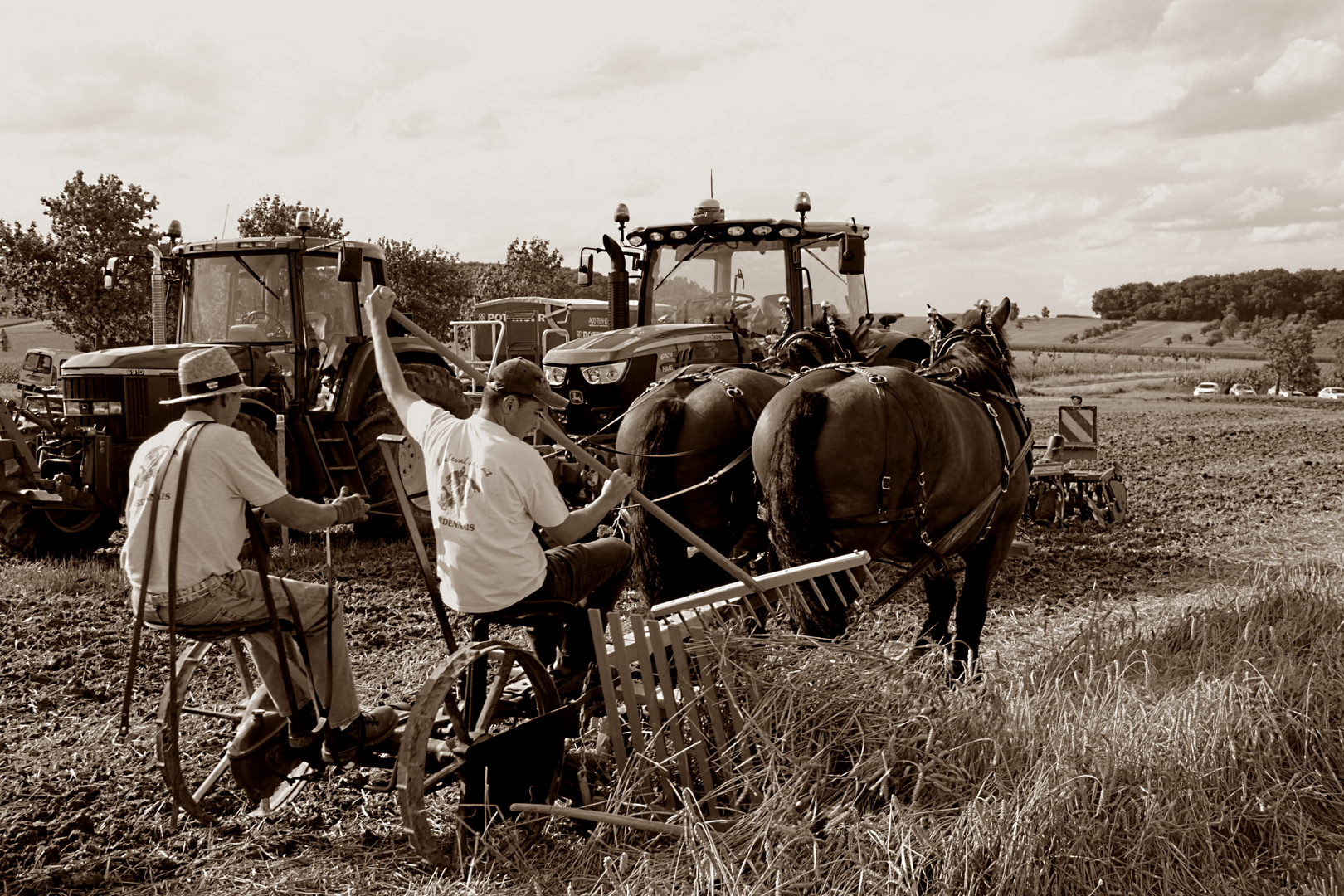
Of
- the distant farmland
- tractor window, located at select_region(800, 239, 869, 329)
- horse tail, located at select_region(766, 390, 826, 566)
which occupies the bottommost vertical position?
horse tail, located at select_region(766, 390, 826, 566)

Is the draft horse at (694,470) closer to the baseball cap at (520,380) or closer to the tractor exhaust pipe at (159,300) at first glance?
the baseball cap at (520,380)

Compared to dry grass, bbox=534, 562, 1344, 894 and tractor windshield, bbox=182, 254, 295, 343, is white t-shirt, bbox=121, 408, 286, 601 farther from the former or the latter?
tractor windshield, bbox=182, 254, 295, 343

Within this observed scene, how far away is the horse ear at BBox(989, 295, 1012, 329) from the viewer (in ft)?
21.3

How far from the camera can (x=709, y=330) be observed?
8.11 m

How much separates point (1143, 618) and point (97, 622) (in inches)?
252

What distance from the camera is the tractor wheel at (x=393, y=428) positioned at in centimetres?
940

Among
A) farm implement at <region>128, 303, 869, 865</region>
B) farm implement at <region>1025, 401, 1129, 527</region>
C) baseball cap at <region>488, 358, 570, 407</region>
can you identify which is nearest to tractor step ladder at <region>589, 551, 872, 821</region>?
farm implement at <region>128, 303, 869, 865</region>

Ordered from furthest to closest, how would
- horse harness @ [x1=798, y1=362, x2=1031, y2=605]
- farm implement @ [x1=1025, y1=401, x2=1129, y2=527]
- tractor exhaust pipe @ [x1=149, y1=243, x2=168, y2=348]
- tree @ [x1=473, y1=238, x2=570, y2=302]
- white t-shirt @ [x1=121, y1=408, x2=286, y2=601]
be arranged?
1. tree @ [x1=473, y1=238, x2=570, y2=302]
2. farm implement @ [x1=1025, y1=401, x2=1129, y2=527]
3. tractor exhaust pipe @ [x1=149, y1=243, x2=168, y2=348]
4. horse harness @ [x1=798, y1=362, x2=1031, y2=605]
5. white t-shirt @ [x1=121, y1=408, x2=286, y2=601]

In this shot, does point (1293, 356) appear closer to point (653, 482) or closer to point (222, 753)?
point (653, 482)

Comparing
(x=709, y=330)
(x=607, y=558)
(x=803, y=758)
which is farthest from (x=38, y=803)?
(x=709, y=330)

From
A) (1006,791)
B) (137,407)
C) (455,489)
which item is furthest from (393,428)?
(1006,791)

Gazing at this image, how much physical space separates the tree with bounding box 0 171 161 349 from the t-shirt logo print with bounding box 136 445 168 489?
19451mm

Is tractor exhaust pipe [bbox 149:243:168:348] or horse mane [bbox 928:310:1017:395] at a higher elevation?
tractor exhaust pipe [bbox 149:243:168:348]

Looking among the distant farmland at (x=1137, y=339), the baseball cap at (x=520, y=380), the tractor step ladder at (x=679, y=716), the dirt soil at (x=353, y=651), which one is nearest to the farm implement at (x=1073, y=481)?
the dirt soil at (x=353, y=651)
